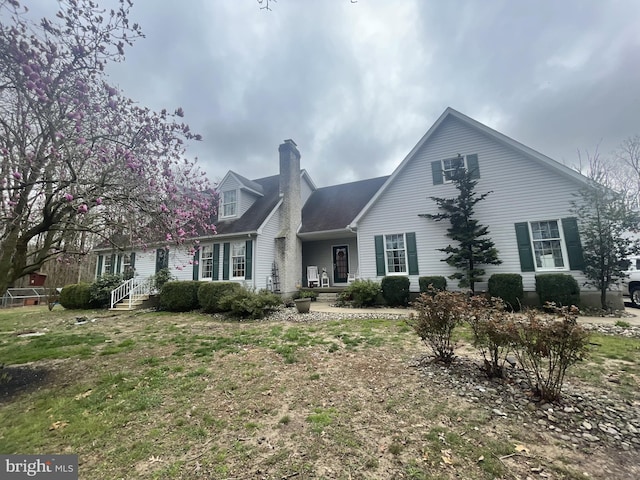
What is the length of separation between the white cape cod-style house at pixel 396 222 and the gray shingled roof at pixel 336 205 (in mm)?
71

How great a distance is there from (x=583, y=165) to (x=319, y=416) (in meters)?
13.0

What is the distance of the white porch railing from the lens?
1324 cm

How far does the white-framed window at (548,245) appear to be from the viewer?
934cm

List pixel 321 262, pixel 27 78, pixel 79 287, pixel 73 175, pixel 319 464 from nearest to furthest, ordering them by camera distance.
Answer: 1. pixel 319 464
2. pixel 27 78
3. pixel 73 175
4. pixel 79 287
5. pixel 321 262

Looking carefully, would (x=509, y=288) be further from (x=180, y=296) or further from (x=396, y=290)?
(x=180, y=296)

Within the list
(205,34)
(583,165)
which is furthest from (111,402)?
(583,165)

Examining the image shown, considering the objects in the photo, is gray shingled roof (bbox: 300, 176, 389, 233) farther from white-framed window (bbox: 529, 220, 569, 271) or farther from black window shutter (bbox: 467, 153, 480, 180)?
white-framed window (bbox: 529, 220, 569, 271)

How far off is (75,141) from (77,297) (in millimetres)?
14018

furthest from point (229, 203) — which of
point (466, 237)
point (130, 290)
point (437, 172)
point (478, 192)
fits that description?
point (478, 192)

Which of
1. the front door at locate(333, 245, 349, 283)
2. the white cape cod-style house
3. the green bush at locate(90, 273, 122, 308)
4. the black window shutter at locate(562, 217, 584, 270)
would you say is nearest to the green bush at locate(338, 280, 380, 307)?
the white cape cod-style house

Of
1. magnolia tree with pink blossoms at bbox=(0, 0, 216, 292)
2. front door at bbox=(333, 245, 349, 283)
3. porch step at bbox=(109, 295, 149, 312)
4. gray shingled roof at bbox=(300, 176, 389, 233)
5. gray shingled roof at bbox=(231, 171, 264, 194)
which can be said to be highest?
gray shingled roof at bbox=(231, 171, 264, 194)

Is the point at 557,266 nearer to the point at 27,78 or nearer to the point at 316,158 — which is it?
the point at 27,78

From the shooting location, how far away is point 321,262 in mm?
15406

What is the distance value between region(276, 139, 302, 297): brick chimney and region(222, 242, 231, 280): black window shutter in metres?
2.52
